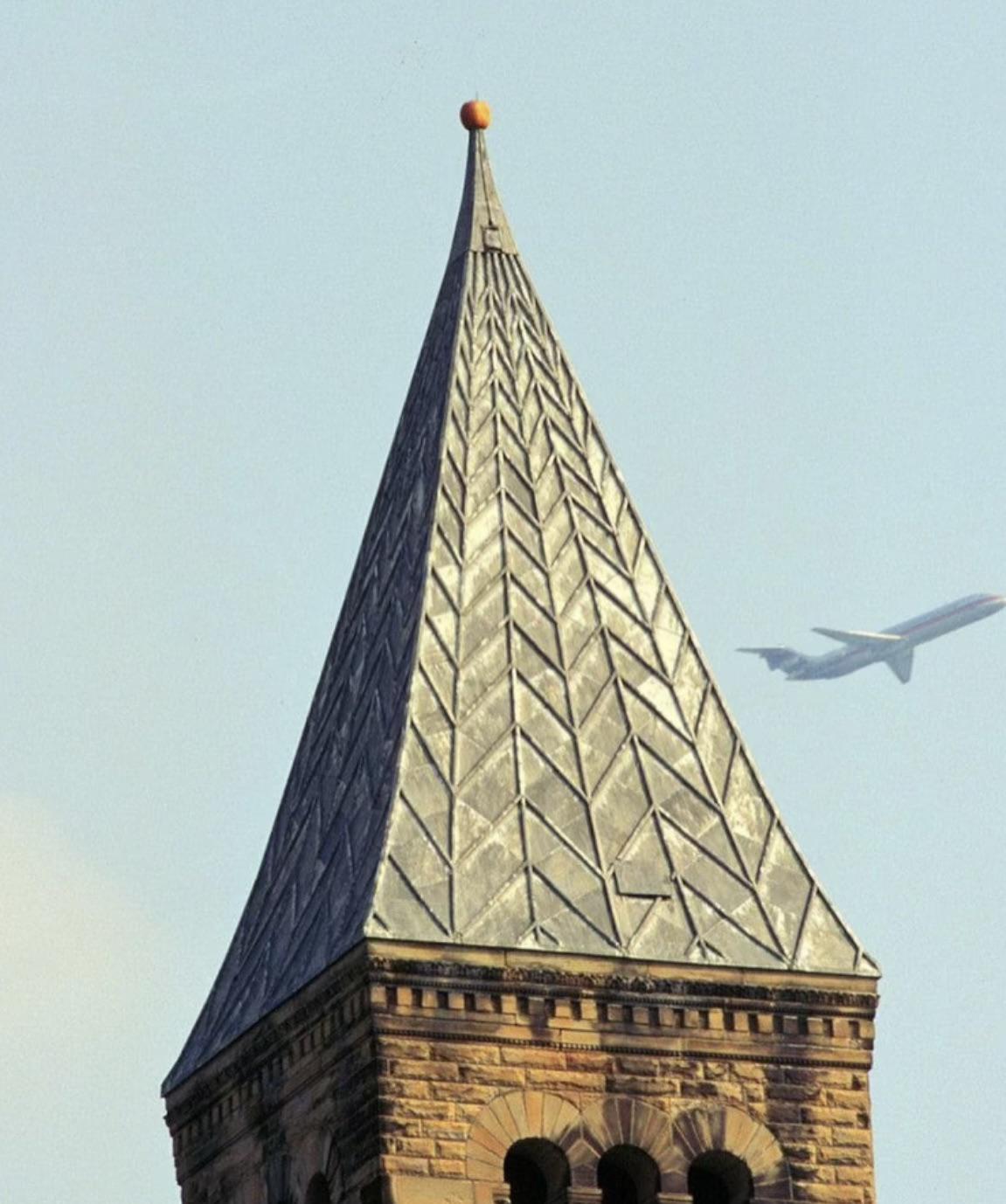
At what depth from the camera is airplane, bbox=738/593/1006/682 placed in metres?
114

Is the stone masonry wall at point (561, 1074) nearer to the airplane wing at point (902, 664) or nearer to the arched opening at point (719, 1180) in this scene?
the arched opening at point (719, 1180)

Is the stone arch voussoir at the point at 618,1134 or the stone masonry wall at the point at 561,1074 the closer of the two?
the stone masonry wall at the point at 561,1074

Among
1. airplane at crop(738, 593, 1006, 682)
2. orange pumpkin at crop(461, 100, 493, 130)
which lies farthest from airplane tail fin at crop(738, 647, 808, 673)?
orange pumpkin at crop(461, 100, 493, 130)

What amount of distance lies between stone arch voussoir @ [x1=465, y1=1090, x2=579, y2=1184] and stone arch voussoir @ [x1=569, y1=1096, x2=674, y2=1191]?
95 mm

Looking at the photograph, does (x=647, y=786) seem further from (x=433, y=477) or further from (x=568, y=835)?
(x=433, y=477)

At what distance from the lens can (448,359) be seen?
38.9m

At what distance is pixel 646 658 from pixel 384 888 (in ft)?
12.3

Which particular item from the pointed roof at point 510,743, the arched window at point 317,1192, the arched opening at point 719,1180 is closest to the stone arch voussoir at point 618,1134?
the arched opening at point 719,1180

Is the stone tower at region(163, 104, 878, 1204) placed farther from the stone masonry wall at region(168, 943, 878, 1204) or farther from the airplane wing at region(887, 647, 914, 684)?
the airplane wing at region(887, 647, 914, 684)

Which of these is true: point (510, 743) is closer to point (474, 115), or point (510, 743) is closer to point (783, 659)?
point (474, 115)

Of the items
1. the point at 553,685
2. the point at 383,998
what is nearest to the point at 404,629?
the point at 553,685

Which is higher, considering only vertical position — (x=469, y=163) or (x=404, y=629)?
(x=469, y=163)

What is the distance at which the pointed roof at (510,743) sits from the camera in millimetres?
35094

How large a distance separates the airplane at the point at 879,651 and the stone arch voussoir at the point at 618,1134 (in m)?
78.7
